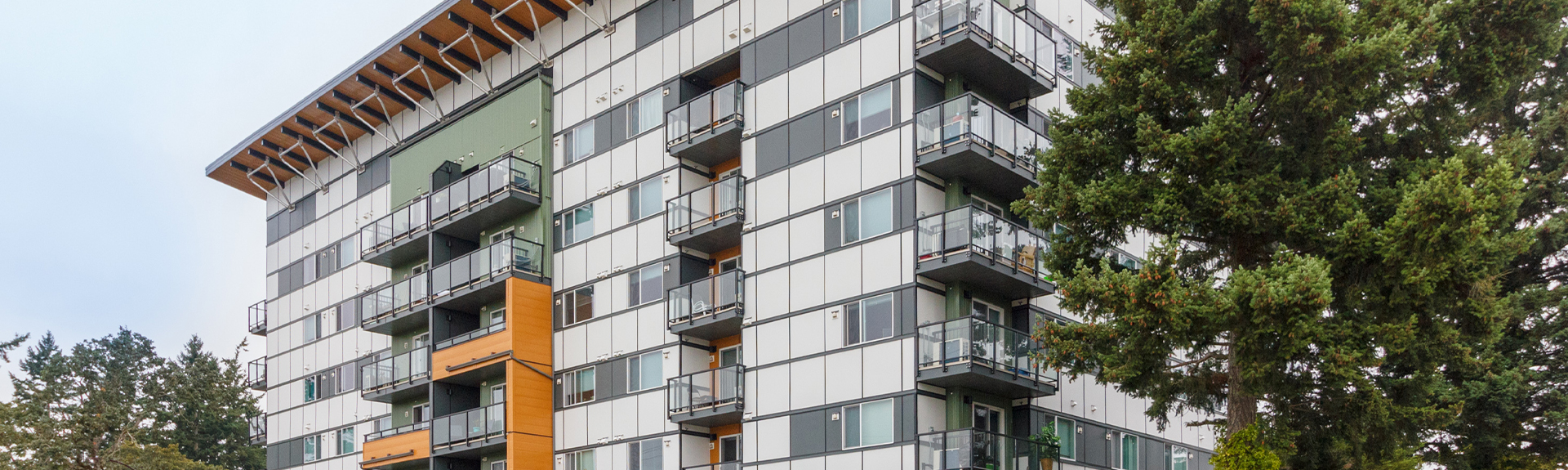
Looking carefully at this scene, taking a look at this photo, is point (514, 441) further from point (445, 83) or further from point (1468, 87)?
point (1468, 87)

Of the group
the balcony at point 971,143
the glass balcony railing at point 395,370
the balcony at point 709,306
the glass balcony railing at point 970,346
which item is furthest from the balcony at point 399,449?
the balcony at point 971,143

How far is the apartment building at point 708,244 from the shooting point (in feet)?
97.5

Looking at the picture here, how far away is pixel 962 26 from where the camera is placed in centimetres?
2975

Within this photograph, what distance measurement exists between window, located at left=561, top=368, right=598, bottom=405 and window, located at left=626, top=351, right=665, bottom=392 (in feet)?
5.32

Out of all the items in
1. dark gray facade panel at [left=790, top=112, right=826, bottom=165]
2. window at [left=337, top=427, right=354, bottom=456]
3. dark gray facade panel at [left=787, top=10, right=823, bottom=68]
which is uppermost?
dark gray facade panel at [left=787, top=10, right=823, bottom=68]

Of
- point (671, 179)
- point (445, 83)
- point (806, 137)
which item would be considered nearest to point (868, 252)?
point (806, 137)

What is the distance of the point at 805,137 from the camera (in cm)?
3244

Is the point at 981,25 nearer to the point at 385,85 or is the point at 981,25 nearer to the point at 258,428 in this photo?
the point at 385,85

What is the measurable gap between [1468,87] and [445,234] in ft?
96.3

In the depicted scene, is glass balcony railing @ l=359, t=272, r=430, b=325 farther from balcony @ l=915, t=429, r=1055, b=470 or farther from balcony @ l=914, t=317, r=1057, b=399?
balcony @ l=915, t=429, r=1055, b=470

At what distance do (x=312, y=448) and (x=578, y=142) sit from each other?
62.6 feet

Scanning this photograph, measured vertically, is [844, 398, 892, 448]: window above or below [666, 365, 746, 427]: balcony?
below

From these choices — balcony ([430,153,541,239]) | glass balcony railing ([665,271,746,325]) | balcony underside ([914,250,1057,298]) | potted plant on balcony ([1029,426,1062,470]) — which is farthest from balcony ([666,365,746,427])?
balcony ([430,153,541,239])

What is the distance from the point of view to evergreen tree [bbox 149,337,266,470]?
80688mm
